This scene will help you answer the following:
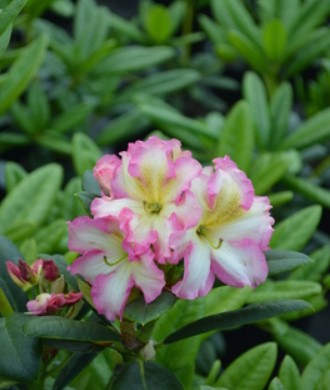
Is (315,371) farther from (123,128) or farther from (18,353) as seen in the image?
(123,128)

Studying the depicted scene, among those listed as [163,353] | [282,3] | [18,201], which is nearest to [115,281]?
[163,353]

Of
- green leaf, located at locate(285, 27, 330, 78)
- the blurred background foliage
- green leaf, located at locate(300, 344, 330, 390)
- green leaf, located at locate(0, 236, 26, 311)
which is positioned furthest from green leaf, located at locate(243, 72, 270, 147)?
green leaf, located at locate(0, 236, 26, 311)

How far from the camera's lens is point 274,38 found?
5.66 feet

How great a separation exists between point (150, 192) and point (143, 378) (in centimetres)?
19

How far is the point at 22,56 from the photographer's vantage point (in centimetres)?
145

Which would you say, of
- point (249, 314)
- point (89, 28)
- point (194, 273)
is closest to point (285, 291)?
point (249, 314)

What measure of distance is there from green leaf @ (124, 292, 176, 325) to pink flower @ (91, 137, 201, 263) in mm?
44

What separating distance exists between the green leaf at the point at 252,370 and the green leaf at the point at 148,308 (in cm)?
30

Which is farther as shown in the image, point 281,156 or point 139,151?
point 281,156

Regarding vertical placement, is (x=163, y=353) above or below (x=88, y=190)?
below

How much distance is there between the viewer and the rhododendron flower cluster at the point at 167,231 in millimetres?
665

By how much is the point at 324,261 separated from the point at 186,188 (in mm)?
774

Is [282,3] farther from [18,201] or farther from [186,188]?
[186,188]

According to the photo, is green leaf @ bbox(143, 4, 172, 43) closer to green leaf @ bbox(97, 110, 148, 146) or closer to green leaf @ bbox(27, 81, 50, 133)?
green leaf @ bbox(97, 110, 148, 146)
